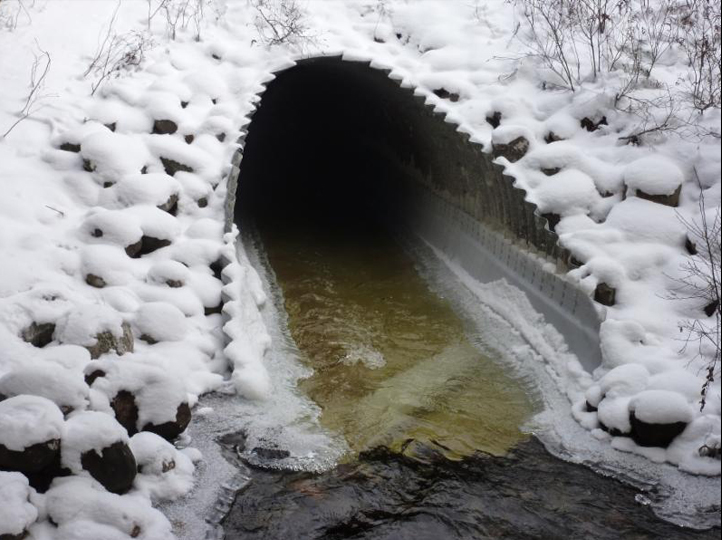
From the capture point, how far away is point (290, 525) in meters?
4.76

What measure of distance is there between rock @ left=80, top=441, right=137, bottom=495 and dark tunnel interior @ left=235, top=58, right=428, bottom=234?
279 inches

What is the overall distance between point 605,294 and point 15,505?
523cm

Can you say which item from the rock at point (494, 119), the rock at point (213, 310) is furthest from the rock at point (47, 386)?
the rock at point (494, 119)

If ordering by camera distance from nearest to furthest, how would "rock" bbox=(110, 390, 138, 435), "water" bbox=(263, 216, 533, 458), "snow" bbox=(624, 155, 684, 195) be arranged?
1. "rock" bbox=(110, 390, 138, 435)
2. "water" bbox=(263, 216, 533, 458)
3. "snow" bbox=(624, 155, 684, 195)

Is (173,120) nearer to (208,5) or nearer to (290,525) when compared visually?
(208,5)

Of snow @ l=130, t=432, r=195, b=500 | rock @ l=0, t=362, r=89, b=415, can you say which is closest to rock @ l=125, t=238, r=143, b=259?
rock @ l=0, t=362, r=89, b=415

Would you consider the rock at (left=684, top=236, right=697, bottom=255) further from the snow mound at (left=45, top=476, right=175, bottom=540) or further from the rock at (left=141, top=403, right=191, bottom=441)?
the snow mound at (left=45, top=476, right=175, bottom=540)

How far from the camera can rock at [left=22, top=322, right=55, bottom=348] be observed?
18.9 ft

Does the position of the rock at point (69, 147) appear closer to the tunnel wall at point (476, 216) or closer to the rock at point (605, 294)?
the tunnel wall at point (476, 216)

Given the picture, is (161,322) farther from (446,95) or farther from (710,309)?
(446,95)

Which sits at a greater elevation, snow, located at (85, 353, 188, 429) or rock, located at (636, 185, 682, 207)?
rock, located at (636, 185, 682, 207)

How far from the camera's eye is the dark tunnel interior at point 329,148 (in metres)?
11.9

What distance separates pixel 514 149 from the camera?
881 cm

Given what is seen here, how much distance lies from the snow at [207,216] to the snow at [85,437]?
0.13 m
